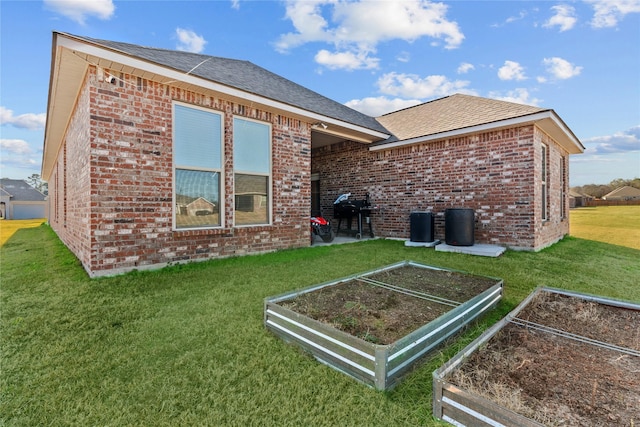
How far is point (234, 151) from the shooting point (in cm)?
584

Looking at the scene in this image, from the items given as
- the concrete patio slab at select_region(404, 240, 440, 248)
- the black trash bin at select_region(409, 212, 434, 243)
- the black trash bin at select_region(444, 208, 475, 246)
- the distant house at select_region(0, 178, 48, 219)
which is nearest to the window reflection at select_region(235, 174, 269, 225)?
the concrete patio slab at select_region(404, 240, 440, 248)

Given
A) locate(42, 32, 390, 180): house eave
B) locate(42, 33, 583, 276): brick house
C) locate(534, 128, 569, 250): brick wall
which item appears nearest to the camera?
locate(42, 32, 390, 180): house eave

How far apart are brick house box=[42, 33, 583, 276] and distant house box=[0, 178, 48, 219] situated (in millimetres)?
38028

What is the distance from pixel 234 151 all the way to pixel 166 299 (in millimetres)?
3367

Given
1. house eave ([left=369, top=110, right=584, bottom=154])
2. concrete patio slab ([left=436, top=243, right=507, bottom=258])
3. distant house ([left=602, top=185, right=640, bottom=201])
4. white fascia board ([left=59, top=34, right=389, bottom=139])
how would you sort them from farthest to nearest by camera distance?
1. distant house ([left=602, top=185, right=640, bottom=201])
2. house eave ([left=369, top=110, right=584, bottom=154])
3. concrete patio slab ([left=436, top=243, right=507, bottom=258])
4. white fascia board ([left=59, top=34, right=389, bottom=139])

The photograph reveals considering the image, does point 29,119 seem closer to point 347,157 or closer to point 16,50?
point 16,50

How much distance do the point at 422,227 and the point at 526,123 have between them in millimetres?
3351

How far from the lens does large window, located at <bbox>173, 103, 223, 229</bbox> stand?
16.7 feet

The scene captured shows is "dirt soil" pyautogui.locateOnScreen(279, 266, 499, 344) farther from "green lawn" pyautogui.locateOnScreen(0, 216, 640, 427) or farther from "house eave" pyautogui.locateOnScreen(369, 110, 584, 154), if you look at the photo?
"house eave" pyautogui.locateOnScreen(369, 110, 584, 154)

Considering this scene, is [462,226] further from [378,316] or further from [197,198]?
[197,198]

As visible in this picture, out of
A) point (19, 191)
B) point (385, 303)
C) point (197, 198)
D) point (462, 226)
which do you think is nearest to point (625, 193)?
point (462, 226)

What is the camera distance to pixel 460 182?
297 inches

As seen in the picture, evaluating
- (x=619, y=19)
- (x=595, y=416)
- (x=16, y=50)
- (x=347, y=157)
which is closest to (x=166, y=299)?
(x=595, y=416)

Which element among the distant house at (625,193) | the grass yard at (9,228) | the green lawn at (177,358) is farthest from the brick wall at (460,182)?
the distant house at (625,193)
